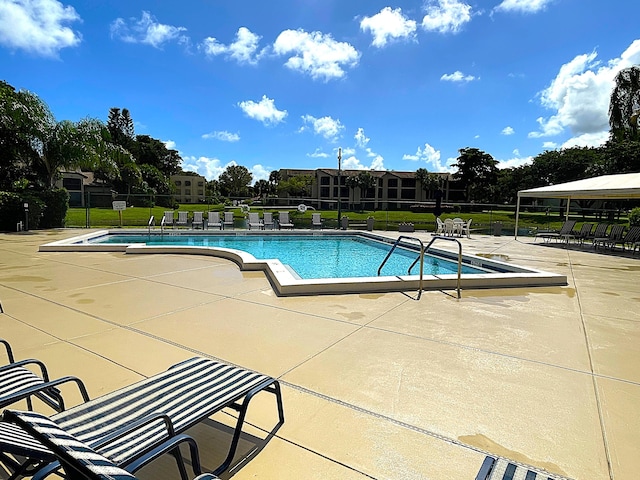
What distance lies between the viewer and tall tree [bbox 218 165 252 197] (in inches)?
3634

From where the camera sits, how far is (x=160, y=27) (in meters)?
14.4

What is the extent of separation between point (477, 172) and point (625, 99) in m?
45.5

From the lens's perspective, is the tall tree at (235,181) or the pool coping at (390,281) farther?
the tall tree at (235,181)

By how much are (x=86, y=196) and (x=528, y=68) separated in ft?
67.1

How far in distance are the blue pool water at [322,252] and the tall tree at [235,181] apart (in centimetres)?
7827

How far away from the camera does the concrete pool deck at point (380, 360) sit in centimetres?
234

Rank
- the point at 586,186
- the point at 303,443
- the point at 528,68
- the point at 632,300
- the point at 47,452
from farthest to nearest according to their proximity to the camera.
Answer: the point at 528,68
the point at 586,186
the point at 632,300
the point at 303,443
the point at 47,452

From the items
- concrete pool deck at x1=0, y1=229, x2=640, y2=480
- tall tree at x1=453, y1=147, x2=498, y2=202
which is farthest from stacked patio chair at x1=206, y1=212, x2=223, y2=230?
tall tree at x1=453, y1=147, x2=498, y2=202

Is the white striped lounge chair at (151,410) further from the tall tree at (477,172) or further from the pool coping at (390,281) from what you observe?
the tall tree at (477,172)

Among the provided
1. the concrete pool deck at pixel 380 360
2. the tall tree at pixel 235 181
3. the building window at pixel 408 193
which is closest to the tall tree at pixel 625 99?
the concrete pool deck at pixel 380 360

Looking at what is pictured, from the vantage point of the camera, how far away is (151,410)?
2.02m

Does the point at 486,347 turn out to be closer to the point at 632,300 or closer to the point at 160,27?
the point at 632,300

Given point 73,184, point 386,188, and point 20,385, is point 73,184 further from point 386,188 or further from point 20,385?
point 20,385

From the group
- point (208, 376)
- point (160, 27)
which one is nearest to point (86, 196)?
point (160, 27)
